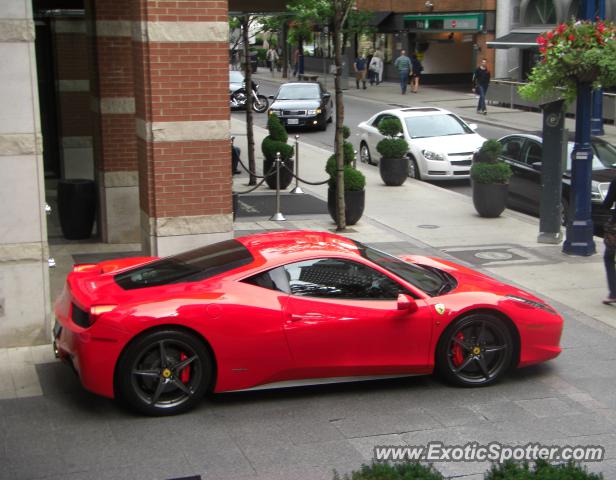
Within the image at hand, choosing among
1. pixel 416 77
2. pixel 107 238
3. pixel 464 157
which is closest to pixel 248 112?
pixel 464 157

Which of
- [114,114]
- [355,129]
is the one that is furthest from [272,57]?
[114,114]

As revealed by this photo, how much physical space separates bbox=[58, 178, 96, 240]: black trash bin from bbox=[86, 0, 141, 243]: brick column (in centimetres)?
45

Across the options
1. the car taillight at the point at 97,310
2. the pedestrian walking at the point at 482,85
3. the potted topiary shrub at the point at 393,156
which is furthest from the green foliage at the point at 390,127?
the pedestrian walking at the point at 482,85

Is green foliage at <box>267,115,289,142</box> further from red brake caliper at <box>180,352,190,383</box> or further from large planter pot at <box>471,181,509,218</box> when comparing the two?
red brake caliper at <box>180,352,190,383</box>

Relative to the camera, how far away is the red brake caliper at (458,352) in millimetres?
8133

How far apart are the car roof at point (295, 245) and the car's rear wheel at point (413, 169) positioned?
43.3ft

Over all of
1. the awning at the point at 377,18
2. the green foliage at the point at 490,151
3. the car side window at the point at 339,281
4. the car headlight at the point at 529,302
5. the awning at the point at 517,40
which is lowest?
the car headlight at the point at 529,302

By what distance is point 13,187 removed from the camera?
898 centimetres

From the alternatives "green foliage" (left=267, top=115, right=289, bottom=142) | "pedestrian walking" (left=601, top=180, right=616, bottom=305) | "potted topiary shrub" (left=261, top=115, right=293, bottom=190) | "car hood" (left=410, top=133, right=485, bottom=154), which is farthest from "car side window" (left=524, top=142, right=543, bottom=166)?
"pedestrian walking" (left=601, top=180, right=616, bottom=305)

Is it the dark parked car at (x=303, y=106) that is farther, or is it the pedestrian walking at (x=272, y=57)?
the pedestrian walking at (x=272, y=57)

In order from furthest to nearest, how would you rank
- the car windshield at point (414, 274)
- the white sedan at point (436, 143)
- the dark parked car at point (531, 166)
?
the white sedan at point (436, 143) → the dark parked car at point (531, 166) → the car windshield at point (414, 274)

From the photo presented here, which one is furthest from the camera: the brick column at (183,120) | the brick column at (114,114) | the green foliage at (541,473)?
the brick column at (114,114)

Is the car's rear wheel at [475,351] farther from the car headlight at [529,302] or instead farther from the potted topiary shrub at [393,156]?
the potted topiary shrub at [393,156]

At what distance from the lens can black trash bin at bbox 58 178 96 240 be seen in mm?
14328
